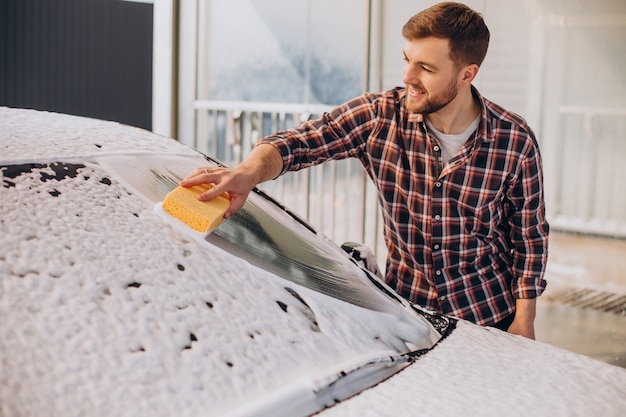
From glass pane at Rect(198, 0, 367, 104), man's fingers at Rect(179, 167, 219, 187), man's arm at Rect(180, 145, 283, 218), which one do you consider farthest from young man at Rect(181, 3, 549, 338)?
glass pane at Rect(198, 0, 367, 104)

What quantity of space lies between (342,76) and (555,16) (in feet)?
4.03

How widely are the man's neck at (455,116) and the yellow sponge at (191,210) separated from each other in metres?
0.97

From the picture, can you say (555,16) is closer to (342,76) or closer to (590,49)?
(590,49)

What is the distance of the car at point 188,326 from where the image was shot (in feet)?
2.56

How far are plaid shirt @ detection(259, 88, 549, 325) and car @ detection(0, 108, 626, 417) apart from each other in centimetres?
70

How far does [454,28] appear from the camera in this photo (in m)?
1.90

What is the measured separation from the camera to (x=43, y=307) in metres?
0.81

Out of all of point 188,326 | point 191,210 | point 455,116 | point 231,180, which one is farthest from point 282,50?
point 188,326

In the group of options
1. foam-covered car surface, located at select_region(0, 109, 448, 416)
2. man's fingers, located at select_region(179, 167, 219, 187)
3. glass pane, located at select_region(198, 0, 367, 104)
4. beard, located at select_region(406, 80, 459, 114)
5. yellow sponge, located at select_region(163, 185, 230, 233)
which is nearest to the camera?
foam-covered car surface, located at select_region(0, 109, 448, 416)

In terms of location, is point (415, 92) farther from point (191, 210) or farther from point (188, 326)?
point (188, 326)

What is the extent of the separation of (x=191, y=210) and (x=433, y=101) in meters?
0.95

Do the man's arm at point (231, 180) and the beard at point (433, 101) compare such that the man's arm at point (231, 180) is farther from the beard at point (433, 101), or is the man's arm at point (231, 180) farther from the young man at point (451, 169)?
the beard at point (433, 101)

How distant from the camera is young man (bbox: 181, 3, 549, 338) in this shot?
1898 mm

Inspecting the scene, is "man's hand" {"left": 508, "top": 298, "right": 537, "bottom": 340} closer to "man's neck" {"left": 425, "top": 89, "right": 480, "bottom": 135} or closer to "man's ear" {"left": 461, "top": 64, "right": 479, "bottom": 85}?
"man's neck" {"left": 425, "top": 89, "right": 480, "bottom": 135}
